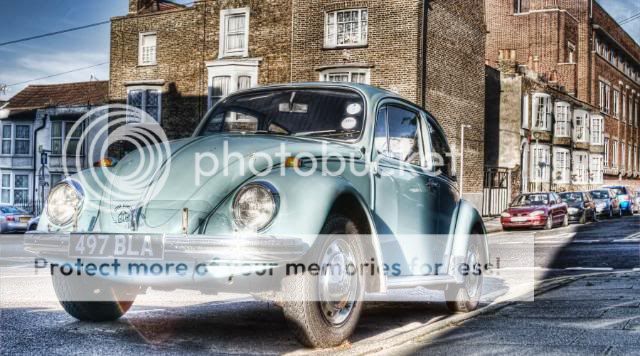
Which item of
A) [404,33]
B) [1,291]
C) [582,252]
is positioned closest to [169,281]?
[1,291]

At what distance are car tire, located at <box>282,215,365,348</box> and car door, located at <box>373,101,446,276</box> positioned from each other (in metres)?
0.61

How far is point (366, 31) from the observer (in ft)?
100

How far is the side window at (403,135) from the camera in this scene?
682 centimetres

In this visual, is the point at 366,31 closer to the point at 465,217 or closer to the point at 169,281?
the point at 465,217

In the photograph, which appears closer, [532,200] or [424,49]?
[424,49]

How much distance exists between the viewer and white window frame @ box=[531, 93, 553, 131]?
4509 cm

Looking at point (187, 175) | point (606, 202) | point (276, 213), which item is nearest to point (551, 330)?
point (276, 213)

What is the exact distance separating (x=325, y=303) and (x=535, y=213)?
2644cm

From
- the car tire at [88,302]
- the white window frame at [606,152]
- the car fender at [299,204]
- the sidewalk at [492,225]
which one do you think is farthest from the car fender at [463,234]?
the white window frame at [606,152]

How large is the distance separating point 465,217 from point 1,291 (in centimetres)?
515

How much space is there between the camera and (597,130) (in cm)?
5562

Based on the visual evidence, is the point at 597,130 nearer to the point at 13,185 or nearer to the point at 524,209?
the point at 524,209

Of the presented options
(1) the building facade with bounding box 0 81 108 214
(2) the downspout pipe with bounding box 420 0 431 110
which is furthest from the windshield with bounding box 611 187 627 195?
(1) the building facade with bounding box 0 81 108 214

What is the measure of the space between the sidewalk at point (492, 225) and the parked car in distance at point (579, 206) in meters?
3.19
